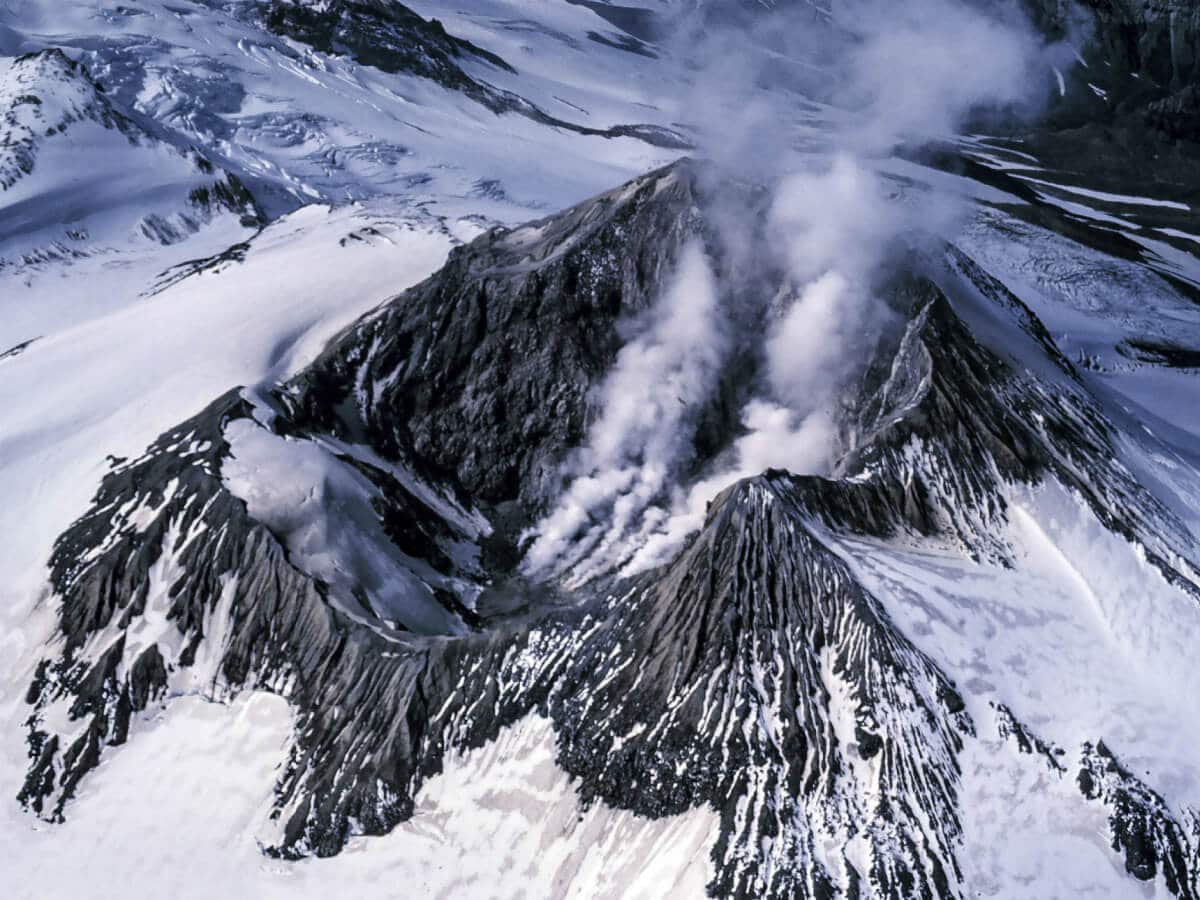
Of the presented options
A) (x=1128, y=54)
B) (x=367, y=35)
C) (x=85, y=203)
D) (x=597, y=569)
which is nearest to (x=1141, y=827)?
(x=597, y=569)

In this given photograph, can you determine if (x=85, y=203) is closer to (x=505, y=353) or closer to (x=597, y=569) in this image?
(x=505, y=353)

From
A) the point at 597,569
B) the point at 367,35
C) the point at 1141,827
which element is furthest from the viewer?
the point at 367,35

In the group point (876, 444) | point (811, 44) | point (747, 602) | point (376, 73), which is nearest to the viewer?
point (747, 602)

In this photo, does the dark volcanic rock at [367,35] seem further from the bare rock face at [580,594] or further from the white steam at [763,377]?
the bare rock face at [580,594]

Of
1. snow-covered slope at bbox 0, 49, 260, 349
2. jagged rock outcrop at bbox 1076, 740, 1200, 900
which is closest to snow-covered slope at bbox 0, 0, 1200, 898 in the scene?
jagged rock outcrop at bbox 1076, 740, 1200, 900

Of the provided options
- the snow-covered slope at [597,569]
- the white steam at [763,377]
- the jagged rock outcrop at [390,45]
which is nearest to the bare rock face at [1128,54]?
the jagged rock outcrop at [390,45]

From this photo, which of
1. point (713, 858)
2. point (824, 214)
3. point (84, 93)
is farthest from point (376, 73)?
point (713, 858)

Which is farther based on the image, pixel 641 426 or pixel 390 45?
pixel 390 45

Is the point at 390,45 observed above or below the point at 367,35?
below

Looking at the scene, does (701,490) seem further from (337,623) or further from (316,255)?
(316,255)
